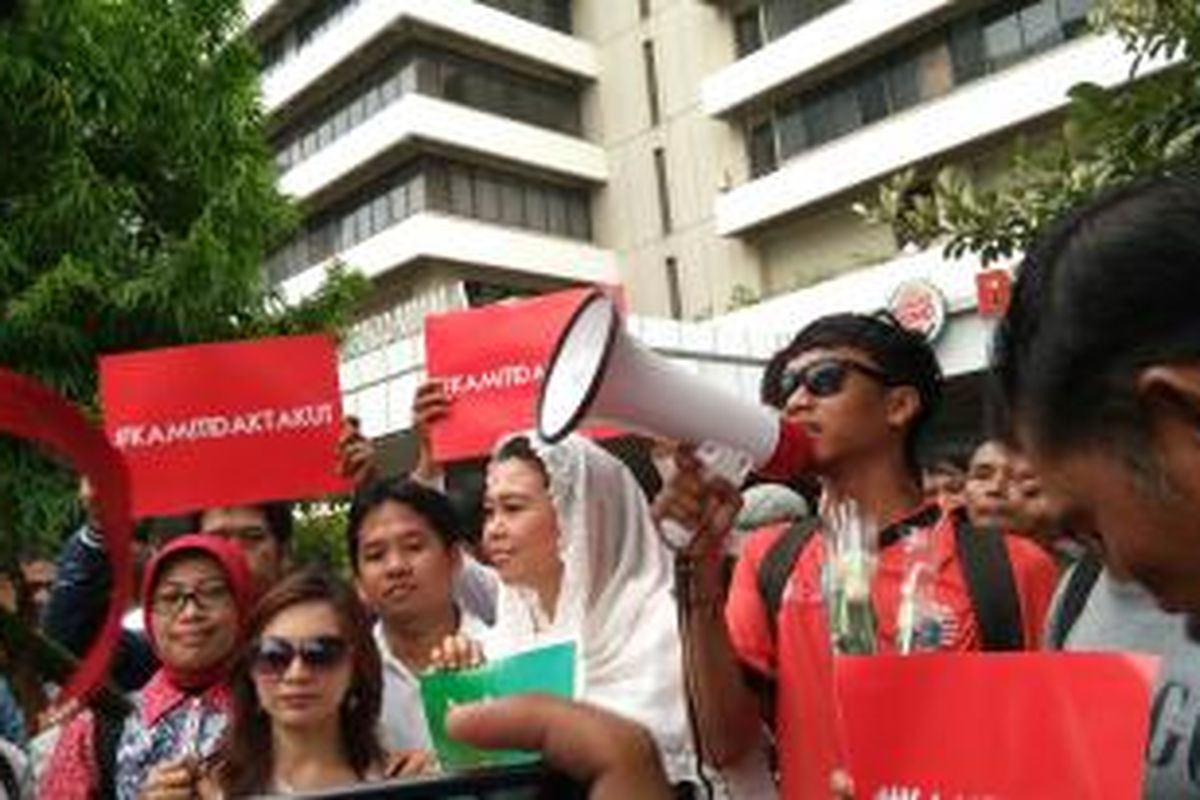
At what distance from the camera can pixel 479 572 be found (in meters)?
3.74

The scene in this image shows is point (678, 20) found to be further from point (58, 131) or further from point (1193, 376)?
point (1193, 376)

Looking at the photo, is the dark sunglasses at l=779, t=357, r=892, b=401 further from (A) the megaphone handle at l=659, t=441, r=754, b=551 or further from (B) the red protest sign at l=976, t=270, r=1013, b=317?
(A) the megaphone handle at l=659, t=441, r=754, b=551

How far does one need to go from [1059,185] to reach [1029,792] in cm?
322

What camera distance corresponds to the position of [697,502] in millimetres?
1932

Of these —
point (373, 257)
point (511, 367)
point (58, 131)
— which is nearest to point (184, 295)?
point (58, 131)

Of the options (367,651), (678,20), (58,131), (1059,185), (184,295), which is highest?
(678,20)

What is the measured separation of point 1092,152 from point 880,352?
1.68 meters

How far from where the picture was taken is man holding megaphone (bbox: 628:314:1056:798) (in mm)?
2160

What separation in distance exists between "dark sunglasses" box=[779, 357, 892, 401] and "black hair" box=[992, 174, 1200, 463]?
131 centimetres

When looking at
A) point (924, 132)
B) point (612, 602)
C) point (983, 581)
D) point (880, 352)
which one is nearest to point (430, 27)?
point (924, 132)

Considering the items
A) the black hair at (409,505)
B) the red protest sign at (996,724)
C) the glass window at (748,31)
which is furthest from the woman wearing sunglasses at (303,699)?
the glass window at (748,31)

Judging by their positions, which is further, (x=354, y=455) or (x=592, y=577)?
(x=354, y=455)

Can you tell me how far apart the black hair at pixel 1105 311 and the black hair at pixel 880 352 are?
1.37 metres

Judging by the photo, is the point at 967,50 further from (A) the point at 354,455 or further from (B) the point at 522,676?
(B) the point at 522,676
